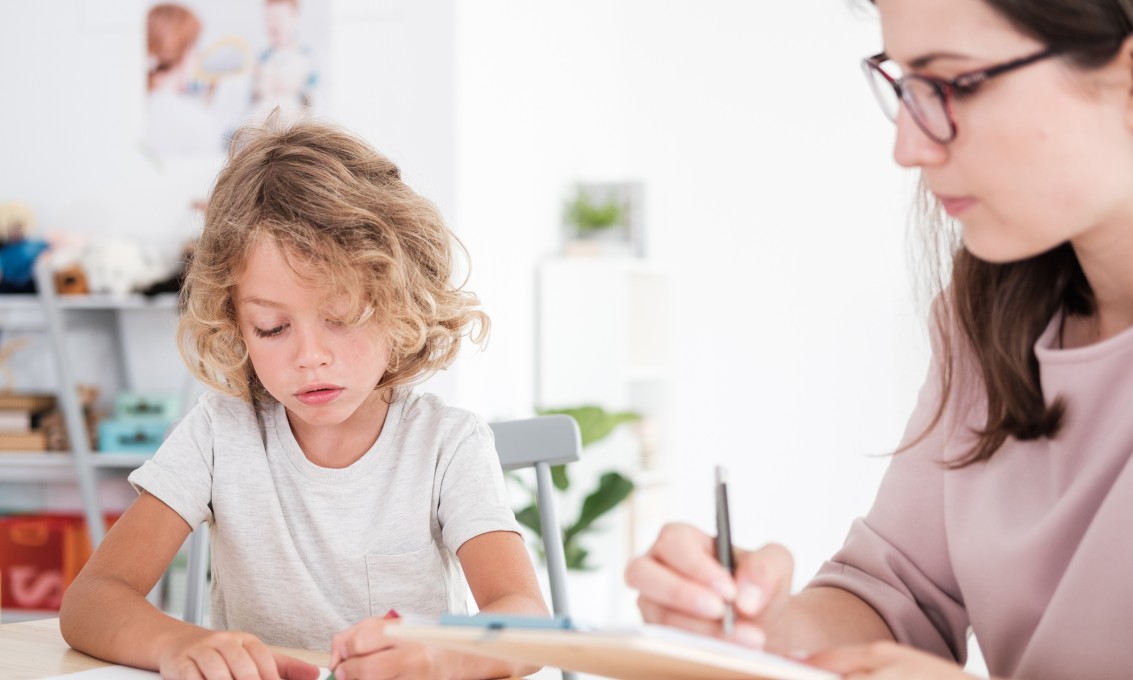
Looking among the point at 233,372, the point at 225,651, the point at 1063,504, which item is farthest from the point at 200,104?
the point at 1063,504

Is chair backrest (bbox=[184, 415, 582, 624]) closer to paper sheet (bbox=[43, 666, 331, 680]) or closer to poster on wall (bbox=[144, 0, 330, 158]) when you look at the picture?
paper sheet (bbox=[43, 666, 331, 680])

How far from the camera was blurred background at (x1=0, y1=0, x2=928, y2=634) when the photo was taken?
348cm

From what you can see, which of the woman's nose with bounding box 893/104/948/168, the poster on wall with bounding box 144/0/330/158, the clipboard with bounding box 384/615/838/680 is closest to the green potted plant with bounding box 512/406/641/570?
the poster on wall with bounding box 144/0/330/158

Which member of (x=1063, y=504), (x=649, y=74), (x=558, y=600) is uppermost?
(x=649, y=74)

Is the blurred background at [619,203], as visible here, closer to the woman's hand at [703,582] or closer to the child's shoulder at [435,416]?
the child's shoulder at [435,416]

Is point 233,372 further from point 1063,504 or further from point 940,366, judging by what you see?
point 1063,504

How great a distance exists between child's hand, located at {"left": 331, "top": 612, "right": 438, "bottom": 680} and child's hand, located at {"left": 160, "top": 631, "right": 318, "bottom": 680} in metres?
0.05

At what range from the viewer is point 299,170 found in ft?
3.96

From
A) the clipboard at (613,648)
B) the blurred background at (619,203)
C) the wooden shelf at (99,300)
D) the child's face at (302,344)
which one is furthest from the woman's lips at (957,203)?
the wooden shelf at (99,300)

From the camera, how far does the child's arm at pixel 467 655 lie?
2.78 ft

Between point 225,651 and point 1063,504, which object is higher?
point 1063,504

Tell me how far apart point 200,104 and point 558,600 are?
2724 millimetres

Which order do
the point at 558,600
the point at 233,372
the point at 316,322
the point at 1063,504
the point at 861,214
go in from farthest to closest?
the point at 861,214
the point at 558,600
the point at 233,372
the point at 316,322
the point at 1063,504

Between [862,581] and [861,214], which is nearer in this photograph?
[862,581]
